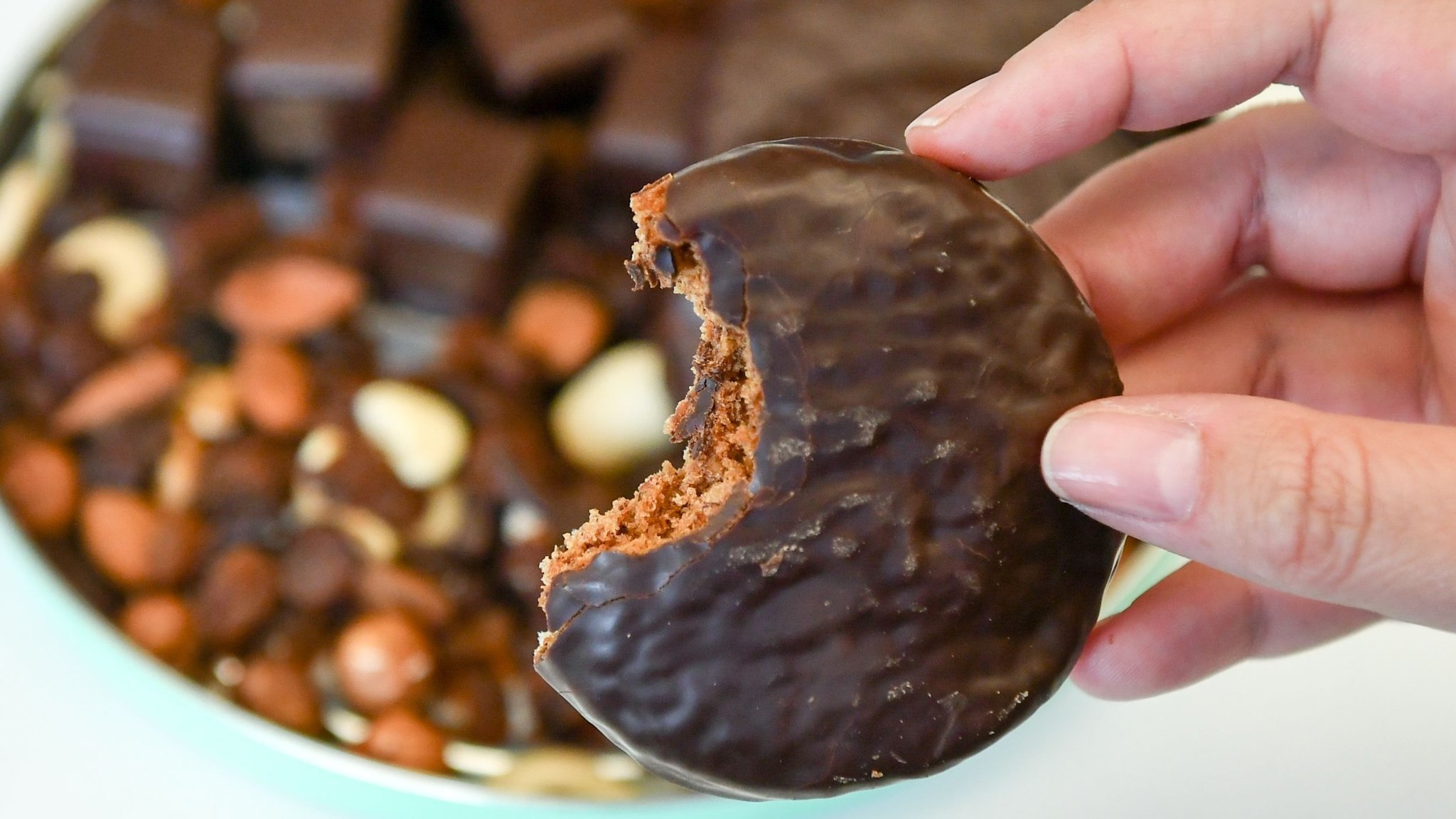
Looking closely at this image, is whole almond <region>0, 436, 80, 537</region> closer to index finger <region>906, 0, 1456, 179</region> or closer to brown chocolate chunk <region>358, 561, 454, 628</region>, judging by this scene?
brown chocolate chunk <region>358, 561, 454, 628</region>

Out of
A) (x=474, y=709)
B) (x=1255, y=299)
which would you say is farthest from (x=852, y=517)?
(x=474, y=709)

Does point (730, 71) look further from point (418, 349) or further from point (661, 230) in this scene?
point (661, 230)

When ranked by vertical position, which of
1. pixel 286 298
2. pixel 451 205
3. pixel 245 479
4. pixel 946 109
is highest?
pixel 946 109

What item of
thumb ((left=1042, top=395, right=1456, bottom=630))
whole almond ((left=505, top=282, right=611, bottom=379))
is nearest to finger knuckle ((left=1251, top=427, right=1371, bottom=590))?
thumb ((left=1042, top=395, right=1456, bottom=630))

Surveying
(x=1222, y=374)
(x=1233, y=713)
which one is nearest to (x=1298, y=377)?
(x=1222, y=374)

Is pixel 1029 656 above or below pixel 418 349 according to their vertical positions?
above

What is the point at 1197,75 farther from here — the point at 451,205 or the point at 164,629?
the point at 164,629

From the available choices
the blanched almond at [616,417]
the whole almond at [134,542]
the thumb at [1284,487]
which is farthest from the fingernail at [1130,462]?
the whole almond at [134,542]
